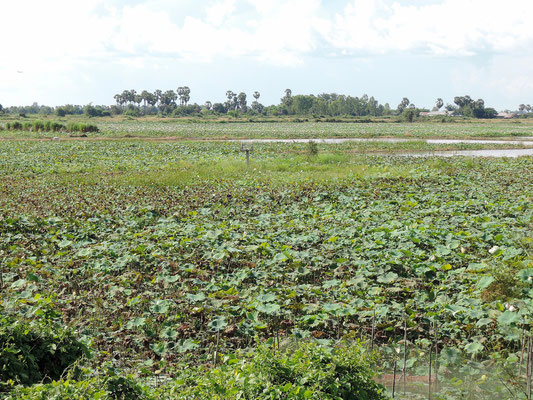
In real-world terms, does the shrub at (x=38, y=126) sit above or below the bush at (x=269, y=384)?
above

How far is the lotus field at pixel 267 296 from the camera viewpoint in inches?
142

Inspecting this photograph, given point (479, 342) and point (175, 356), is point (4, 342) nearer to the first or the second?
point (175, 356)

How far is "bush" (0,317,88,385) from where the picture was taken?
3.57 m

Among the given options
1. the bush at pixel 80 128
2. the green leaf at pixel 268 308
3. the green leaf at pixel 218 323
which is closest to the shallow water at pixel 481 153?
the green leaf at pixel 268 308

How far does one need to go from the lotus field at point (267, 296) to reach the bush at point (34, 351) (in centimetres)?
1

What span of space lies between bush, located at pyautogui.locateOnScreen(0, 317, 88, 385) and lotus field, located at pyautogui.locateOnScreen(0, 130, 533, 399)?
1 cm

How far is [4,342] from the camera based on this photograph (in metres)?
3.66

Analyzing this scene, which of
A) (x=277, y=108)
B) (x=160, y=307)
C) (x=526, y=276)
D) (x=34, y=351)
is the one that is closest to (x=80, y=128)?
(x=160, y=307)

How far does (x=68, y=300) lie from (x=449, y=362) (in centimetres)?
450

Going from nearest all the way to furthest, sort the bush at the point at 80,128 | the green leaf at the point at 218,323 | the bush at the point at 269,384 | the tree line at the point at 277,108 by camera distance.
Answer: the bush at the point at 269,384 → the green leaf at the point at 218,323 → the bush at the point at 80,128 → the tree line at the point at 277,108

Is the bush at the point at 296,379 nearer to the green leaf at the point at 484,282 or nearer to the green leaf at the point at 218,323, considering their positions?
the green leaf at the point at 218,323

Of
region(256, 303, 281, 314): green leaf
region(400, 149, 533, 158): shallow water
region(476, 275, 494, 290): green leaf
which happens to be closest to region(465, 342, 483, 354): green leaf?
region(476, 275, 494, 290): green leaf

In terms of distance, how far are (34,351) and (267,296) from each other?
260 centimetres

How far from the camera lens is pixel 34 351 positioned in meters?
3.85
